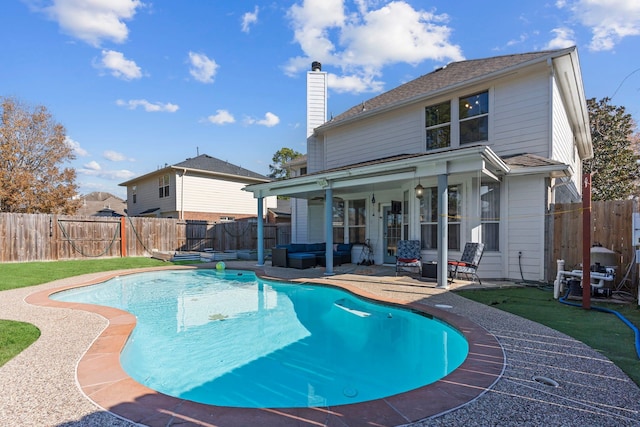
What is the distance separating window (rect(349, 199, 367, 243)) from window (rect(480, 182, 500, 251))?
4.80m

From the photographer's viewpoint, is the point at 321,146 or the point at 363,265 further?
the point at 321,146

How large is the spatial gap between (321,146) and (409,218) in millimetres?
6136

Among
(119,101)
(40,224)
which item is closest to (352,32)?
(119,101)

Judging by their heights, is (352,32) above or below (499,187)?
above

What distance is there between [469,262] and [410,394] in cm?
619

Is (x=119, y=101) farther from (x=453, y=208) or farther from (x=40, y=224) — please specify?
(x=453, y=208)

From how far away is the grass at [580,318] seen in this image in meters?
3.59

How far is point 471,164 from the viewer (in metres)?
6.90

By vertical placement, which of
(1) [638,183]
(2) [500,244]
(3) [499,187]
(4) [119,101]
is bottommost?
(2) [500,244]

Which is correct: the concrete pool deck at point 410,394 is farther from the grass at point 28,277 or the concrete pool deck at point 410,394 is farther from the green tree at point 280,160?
the green tree at point 280,160

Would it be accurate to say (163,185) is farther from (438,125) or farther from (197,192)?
(438,125)

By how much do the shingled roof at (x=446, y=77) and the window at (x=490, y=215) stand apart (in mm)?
3220

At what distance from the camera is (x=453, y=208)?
9125mm

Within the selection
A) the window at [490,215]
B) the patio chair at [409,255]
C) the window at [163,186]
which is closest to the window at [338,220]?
the patio chair at [409,255]
